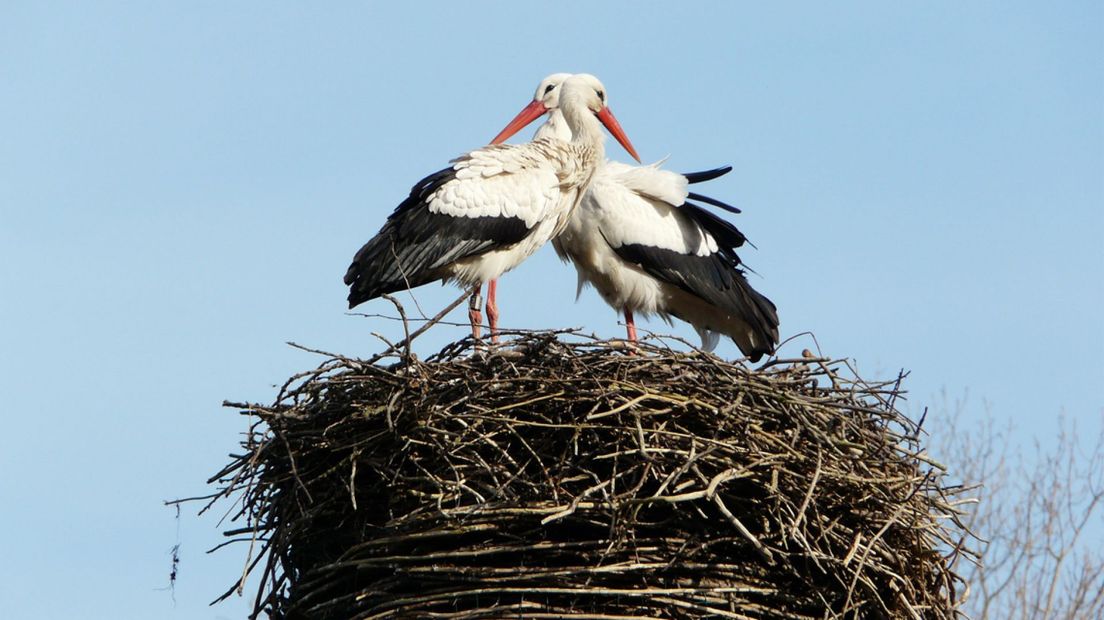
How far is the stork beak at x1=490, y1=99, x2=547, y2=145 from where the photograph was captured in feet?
31.6

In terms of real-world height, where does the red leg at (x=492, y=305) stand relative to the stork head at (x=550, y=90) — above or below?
below

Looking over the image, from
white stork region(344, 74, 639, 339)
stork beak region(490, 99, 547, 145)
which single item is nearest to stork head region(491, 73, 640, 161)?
stork beak region(490, 99, 547, 145)

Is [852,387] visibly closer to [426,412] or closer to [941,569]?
[941,569]

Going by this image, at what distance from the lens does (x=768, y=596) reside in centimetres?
530

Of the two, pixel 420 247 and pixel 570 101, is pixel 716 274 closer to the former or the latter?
pixel 570 101

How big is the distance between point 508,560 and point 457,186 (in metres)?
3.09

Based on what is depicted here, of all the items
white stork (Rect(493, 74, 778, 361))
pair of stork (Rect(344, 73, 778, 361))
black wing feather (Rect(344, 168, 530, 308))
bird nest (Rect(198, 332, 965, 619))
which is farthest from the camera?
white stork (Rect(493, 74, 778, 361))

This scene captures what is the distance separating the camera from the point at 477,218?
7879 millimetres

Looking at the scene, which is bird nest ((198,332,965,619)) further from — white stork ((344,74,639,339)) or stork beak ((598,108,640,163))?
stork beak ((598,108,640,163))

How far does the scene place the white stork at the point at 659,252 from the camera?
8719mm

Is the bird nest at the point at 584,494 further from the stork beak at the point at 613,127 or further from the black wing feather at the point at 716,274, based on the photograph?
the stork beak at the point at 613,127

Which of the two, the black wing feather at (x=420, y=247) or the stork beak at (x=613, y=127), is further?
the stork beak at (x=613, y=127)

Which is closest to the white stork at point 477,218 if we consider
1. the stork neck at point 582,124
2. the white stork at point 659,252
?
the stork neck at point 582,124

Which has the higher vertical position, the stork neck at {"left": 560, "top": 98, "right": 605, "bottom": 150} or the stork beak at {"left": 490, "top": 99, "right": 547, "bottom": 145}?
the stork beak at {"left": 490, "top": 99, "right": 547, "bottom": 145}
